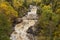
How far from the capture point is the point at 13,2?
3214 inches

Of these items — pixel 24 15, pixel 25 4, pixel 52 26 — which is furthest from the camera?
pixel 25 4

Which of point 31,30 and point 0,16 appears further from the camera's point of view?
point 31,30

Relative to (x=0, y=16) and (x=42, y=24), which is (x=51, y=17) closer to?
(x=42, y=24)

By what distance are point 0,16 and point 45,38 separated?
10100 mm

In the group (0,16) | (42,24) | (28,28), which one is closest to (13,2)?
(28,28)

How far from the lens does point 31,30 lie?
6281 cm

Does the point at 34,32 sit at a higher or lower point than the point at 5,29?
higher

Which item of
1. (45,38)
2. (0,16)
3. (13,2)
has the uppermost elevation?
(13,2)

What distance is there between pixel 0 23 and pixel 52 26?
10.7 m


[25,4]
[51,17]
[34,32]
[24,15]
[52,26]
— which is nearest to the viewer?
[52,26]

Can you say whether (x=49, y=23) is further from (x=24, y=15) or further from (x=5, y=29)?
(x=24, y=15)

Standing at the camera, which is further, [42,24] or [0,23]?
[42,24]

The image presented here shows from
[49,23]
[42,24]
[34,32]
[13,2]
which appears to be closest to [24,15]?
[13,2]

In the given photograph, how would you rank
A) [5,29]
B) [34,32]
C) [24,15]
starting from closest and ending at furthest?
[5,29]
[34,32]
[24,15]
